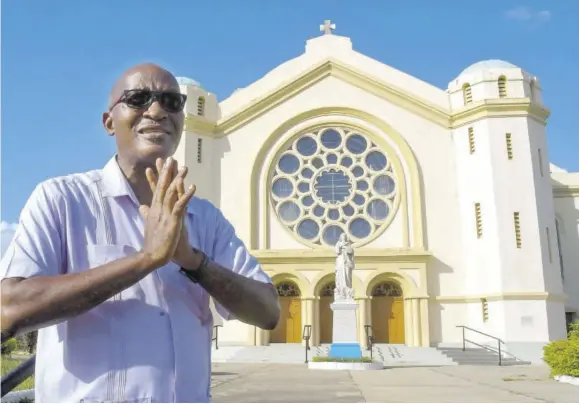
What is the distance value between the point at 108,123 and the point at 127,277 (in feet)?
2.11

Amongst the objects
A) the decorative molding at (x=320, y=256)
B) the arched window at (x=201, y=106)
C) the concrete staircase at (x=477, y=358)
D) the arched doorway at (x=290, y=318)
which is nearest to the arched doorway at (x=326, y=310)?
the arched doorway at (x=290, y=318)

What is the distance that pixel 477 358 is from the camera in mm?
19391

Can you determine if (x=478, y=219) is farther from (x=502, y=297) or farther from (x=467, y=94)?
(x=467, y=94)

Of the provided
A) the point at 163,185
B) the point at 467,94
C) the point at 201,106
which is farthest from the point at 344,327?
the point at 163,185

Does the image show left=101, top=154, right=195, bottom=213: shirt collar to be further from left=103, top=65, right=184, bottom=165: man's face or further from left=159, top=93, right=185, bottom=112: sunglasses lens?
left=159, top=93, right=185, bottom=112: sunglasses lens

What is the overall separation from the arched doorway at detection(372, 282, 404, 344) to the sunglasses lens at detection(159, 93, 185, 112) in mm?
21165

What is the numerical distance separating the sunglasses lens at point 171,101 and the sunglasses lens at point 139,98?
38 mm

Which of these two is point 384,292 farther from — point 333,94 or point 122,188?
point 122,188

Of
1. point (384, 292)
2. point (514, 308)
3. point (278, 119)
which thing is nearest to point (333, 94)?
point (278, 119)

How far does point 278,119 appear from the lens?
24.2 meters

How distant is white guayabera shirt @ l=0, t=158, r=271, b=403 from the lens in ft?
4.92

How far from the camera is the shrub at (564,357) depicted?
1188 centimetres

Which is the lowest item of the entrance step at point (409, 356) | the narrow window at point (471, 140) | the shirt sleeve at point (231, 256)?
the entrance step at point (409, 356)

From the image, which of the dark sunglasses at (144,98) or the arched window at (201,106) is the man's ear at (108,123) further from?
the arched window at (201,106)
